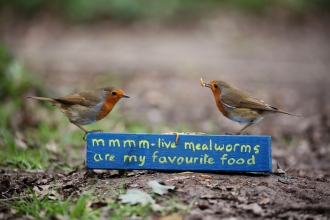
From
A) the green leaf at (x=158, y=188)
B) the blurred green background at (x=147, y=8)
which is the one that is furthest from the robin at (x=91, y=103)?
the blurred green background at (x=147, y=8)

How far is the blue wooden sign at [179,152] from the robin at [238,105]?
51 centimetres

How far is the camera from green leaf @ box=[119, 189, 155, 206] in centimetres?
354

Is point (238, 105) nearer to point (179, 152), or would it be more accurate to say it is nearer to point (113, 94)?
point (179, 152)

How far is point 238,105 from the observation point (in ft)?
15.0

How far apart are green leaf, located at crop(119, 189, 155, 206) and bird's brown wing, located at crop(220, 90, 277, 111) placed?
1386 mm

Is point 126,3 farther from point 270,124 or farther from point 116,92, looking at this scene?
point 116,92

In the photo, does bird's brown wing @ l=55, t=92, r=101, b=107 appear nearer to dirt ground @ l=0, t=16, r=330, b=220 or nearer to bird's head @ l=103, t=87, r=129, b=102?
bird's head @ l=103, t=87, r=129, b=102

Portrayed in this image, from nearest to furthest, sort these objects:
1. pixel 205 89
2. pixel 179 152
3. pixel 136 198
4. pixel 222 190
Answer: pixel 136 198, pixel 222 190, pixel 179 152, pixel 205 89

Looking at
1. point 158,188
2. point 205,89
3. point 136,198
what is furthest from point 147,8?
point 136,198

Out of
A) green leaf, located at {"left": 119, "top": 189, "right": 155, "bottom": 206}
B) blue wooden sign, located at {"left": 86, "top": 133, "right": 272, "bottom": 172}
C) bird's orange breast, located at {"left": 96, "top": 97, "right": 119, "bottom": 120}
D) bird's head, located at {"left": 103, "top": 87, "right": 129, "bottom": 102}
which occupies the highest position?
bird's head, located at {"left": 103, "top": 87, "right": 129, "bottom": 102}

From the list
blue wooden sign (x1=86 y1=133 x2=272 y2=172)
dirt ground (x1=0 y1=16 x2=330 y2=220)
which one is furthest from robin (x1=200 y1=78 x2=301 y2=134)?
dirt ground (x1=0 y1=16 x2=330 y2=220)

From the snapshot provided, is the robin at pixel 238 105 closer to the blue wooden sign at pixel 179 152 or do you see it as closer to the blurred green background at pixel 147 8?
the blue wooden sign at pixel 179 152

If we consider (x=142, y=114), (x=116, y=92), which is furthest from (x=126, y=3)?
(x=116, y=92)

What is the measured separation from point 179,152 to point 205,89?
20.9 ft
